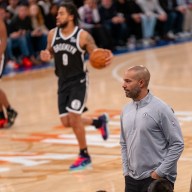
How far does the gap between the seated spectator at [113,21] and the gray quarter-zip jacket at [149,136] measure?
17653 millimetres

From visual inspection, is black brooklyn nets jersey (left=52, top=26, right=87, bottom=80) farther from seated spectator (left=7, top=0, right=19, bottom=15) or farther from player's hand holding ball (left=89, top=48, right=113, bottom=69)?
seated spectator (left=7, top=0, right=19, bottom=15)

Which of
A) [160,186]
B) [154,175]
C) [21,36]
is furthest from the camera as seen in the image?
[21,36]

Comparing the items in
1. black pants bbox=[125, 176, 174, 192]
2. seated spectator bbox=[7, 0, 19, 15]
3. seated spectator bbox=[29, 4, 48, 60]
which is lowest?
seated spectator bbox=[29, 4, 48, 60]

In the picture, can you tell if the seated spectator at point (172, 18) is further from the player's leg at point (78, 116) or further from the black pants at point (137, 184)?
the black pants at point (137, 184)

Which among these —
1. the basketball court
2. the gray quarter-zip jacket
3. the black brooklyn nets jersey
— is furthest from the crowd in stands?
the gray quarter-zip jacket

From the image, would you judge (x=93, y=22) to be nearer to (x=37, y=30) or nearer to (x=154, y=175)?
(x=37, y=30)

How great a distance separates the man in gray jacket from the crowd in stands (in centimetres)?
1215

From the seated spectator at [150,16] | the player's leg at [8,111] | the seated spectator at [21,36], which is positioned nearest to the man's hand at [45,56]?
the player's leg at [8,111]

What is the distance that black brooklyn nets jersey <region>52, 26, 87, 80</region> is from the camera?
11414 mm

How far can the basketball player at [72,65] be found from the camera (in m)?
11.3

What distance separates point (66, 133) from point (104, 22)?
11663mm

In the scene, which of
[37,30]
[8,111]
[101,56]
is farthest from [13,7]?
[101,56]

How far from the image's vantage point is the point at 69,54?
37.5 ft

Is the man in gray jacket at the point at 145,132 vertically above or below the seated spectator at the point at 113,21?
above
